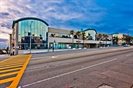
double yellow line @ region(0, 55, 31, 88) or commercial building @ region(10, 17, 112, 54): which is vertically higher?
commercial building @ region(10, 17, 112, 54)

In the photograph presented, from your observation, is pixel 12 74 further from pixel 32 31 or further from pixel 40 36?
pixel 40 36

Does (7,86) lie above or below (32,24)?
below

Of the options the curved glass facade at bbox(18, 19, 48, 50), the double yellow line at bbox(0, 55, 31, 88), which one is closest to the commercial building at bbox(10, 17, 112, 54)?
the curved glass facade at bbox(18, 19, 48, 50)

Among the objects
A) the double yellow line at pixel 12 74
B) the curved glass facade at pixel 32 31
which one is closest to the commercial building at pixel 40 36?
the curved glass facade at pixel 32 31

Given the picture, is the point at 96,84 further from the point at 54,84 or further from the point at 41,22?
the point at 41,22

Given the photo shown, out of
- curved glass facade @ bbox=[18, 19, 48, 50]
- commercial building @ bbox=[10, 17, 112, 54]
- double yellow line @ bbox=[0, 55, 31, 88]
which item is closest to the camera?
double yellow line @ bbox=[0, 55, 31, 88]

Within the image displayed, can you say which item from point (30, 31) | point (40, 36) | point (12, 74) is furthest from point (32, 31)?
point (12, 74)

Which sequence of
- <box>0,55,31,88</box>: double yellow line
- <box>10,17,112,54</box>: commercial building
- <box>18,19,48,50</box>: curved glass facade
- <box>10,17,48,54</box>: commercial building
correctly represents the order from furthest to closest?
<box>10,17,48,54</box>: commercial building < <box>18,19,48,50</box>: curved glass facade < <box>10,17,112,54</box>: commercial building < <box>0,55,31,88</box>: double yellow line

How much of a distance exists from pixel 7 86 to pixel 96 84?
4.13m

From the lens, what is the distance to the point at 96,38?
130 metres

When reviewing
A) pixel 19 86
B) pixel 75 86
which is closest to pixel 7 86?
pixel 19 86

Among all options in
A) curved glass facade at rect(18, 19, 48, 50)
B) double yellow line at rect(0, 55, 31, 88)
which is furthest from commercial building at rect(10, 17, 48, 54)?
double yellow line at rect(0, 55, 31, 88)

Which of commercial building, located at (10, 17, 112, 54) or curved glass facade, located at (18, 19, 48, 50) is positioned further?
curved glass facade, located at (18, 19, 48, 50)

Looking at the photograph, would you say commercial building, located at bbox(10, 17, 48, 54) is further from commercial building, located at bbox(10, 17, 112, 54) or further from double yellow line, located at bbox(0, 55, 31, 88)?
double yellow line, located at bbox(0, 55, 31, 88)
